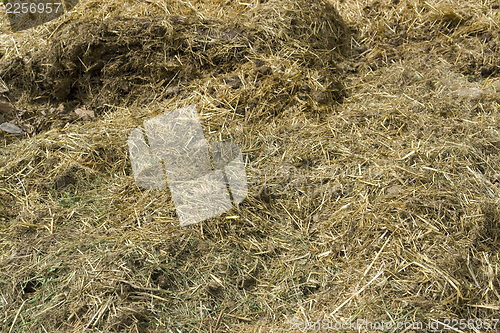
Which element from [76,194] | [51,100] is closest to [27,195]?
[76,194]

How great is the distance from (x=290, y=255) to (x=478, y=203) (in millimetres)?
1354

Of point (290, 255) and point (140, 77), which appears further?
point (140, 77)

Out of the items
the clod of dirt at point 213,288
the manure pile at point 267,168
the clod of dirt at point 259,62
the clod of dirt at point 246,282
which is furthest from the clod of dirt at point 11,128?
the clod of dirt at point 246,282

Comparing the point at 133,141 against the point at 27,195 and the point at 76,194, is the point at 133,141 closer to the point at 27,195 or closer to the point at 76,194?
the point at 76,194

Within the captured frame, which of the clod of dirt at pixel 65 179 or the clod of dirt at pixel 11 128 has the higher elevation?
the clod of dirt at pixel 65 179

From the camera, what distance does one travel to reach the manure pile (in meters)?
2.66

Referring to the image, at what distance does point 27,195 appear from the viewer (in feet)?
11.3

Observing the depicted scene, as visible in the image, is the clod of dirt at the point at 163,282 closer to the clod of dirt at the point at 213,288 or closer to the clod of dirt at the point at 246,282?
the clod of dirt at the point at 213,288

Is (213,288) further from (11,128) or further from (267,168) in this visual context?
(11,128)

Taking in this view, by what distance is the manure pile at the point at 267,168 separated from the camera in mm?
2662


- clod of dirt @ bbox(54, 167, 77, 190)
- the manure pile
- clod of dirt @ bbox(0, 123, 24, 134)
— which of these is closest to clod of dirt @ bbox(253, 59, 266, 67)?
the manure pile

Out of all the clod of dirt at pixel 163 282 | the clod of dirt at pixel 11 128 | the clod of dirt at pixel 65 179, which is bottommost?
the clod of dirt at pixel 11 128

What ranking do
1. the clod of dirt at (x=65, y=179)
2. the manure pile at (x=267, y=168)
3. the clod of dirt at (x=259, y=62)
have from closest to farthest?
1. the manure pile at (x=267, y=168)
2. the clod of dirt at (x=65, y=179)
3. the clod of dirt at (x=259, y=62)

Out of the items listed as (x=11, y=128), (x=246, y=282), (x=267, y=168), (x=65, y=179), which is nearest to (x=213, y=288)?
(x=246, y=282)
